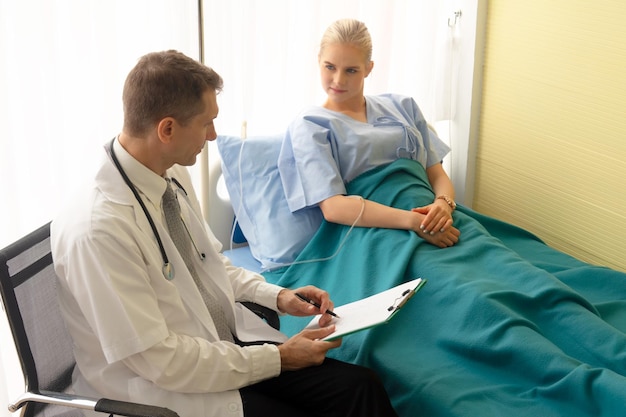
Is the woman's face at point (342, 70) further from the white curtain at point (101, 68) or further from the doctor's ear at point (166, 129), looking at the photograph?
the doctor's ear at point (166, 129)

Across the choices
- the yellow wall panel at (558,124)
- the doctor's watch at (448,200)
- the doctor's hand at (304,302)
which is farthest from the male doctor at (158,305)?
the yellow wall panel at (558,124)

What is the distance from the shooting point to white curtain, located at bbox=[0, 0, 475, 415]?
2.15 meters

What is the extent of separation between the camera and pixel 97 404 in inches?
52.6

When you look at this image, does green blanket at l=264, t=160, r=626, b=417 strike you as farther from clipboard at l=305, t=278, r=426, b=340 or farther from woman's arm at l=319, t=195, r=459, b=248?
clipboard at l=305, t=278, r=426, b=340

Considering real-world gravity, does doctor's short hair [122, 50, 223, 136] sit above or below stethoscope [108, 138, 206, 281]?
above

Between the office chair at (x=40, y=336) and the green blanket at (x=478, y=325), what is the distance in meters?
0.70

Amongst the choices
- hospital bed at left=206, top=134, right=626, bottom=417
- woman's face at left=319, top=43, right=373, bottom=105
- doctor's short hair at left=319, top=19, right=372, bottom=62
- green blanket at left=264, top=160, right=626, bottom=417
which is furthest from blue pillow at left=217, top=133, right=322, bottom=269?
doctor's short hair at left=319, top=19, right=372, bottom=62

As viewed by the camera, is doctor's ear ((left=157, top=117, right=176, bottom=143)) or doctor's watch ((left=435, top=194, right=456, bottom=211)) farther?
doctor's watch ((left=435, top=194, right=456, bottom=211))

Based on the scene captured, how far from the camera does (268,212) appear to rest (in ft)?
8.32

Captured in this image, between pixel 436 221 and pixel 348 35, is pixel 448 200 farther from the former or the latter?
pixel 348 35

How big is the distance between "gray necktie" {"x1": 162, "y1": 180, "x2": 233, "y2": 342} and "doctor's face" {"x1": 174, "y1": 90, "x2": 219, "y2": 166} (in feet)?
0.37

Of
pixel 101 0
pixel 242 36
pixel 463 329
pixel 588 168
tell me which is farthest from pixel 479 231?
pixel 101 0

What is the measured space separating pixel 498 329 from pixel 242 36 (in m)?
1.49

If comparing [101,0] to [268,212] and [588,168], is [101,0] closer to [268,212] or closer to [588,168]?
[268,212]
